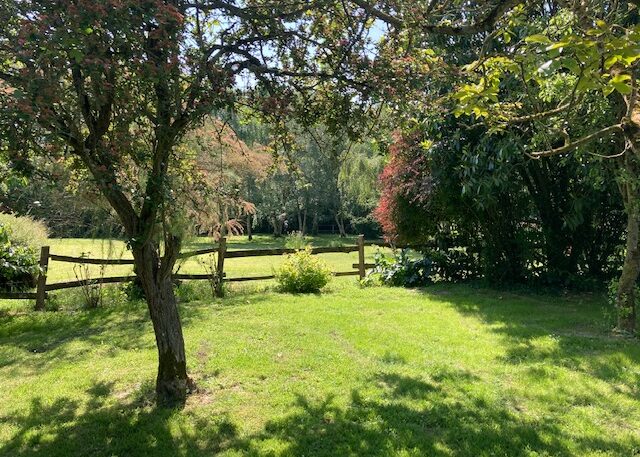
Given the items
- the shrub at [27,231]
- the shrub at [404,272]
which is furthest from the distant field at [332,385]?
the shrub at [27,231]

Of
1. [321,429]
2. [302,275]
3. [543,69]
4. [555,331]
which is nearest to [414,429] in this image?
[321,429]

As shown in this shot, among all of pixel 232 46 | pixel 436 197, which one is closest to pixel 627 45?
pixel 232 46

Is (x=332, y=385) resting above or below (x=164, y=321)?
below

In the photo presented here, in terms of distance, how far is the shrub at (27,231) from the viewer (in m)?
10.5

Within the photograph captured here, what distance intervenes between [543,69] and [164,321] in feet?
11.8

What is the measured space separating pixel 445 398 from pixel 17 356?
497cm

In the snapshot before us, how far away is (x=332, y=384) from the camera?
15.3 feet

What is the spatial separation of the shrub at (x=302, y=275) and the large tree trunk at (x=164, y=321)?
5.46 m

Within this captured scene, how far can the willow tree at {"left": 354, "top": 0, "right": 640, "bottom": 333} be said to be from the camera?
1619mm

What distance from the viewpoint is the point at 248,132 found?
7.57 metres

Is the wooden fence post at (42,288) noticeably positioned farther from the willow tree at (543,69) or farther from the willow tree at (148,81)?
the willow tree at (543,69)

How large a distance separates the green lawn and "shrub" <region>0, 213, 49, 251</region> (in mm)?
3199

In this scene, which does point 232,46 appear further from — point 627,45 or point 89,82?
point 627,45

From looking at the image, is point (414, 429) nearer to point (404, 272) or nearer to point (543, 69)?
point (543, 69)
